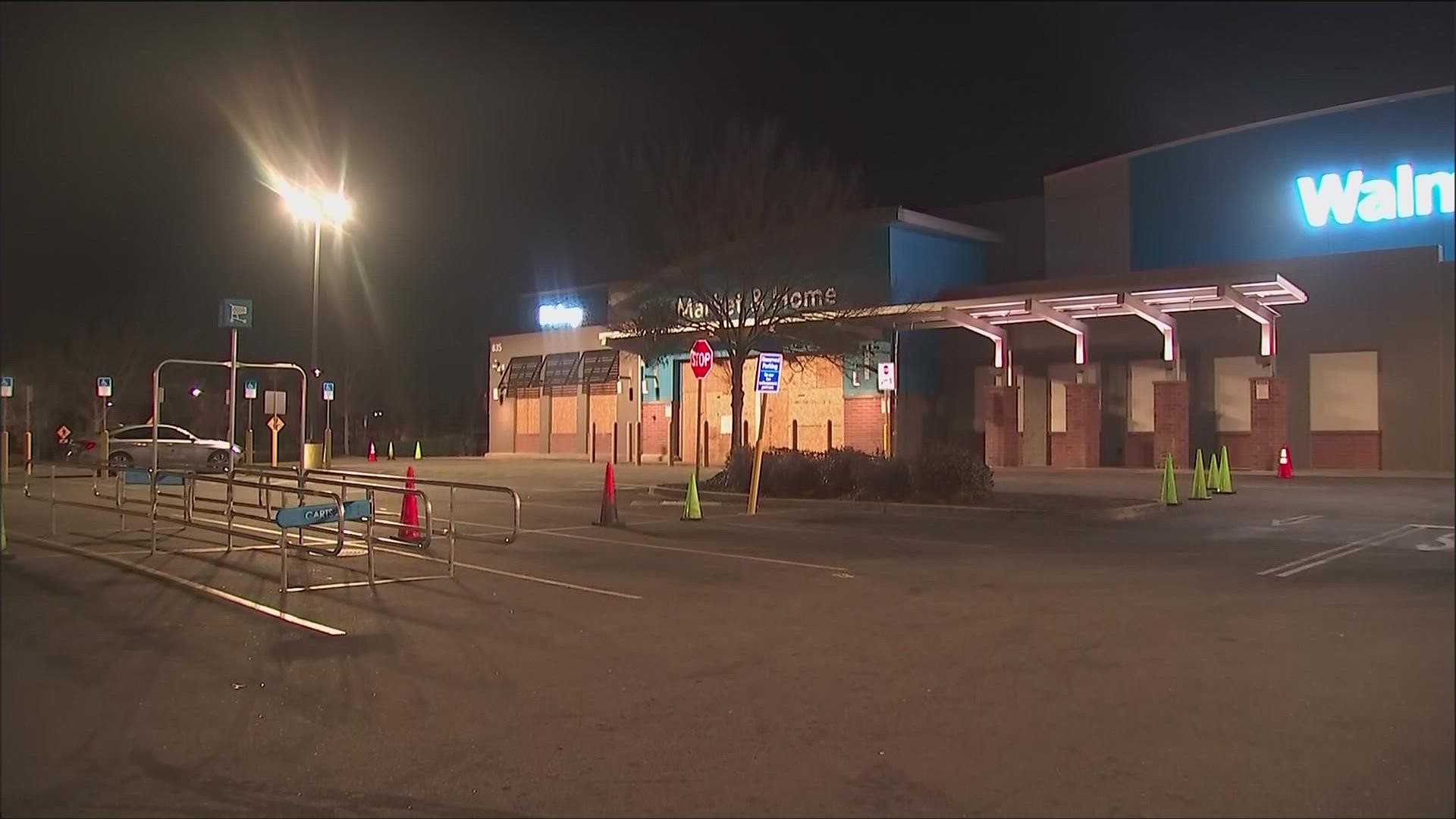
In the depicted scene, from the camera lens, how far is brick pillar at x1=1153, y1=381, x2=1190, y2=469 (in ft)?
106

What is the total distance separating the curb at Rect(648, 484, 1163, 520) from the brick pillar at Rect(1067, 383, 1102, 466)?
51.2 feet

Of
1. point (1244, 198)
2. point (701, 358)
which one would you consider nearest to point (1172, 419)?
point (1244, 198)

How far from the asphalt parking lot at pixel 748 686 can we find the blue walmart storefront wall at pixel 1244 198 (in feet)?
19.4

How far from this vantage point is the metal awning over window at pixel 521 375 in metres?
48.5

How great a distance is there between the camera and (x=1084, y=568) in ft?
39.3

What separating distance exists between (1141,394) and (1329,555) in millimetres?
23750

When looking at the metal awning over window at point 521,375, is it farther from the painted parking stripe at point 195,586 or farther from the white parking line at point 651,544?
the painted parking stripe at point 195,586

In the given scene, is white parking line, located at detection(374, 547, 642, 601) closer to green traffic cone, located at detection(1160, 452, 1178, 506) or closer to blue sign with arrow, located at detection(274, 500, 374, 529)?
blue sign with arrow, located at detection(274, 500, 374, 529)

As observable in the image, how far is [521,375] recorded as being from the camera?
49.4 m

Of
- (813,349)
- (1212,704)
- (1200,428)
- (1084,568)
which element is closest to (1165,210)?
(1200,428)

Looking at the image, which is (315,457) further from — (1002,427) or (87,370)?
(1002,427)

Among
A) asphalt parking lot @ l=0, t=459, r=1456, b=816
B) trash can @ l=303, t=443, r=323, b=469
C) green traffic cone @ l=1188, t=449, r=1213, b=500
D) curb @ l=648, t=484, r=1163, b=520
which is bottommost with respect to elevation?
asphalt parking lot @ l=0, t=459, r=1456, b=816

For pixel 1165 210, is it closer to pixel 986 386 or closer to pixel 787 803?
pixel 986 386

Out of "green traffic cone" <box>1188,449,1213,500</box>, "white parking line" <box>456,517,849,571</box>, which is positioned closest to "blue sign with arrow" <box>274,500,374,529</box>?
"white parking line" <box>456,517,849,571</box>
